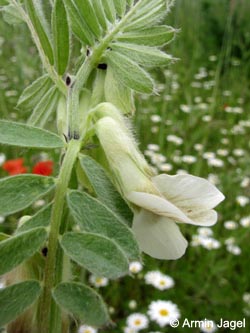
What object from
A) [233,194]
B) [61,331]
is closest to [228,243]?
[233,194]

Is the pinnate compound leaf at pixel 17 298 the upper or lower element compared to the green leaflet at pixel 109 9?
lower

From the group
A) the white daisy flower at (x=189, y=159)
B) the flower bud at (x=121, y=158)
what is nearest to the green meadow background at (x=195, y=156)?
the white daisy flower at (x=189, y=159)

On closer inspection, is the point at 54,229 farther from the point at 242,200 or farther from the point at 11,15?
the point at 242,200

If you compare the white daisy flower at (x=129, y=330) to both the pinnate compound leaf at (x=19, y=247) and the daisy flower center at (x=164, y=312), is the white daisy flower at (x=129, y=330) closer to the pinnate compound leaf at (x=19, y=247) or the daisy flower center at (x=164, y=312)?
the daisy flower center at (x=164, y=312)

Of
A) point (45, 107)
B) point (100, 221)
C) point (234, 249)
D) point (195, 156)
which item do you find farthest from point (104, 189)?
point (195, 156)

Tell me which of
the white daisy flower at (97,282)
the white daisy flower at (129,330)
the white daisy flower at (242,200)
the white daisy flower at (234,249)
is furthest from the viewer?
the white daisy flower at (242,200)

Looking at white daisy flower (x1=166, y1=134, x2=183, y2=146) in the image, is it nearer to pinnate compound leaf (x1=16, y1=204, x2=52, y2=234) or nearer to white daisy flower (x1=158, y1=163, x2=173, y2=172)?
white daisy flower (x1=158, y1=163, x2=173, y2=172)

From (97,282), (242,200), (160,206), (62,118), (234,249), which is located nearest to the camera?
(160,206)
